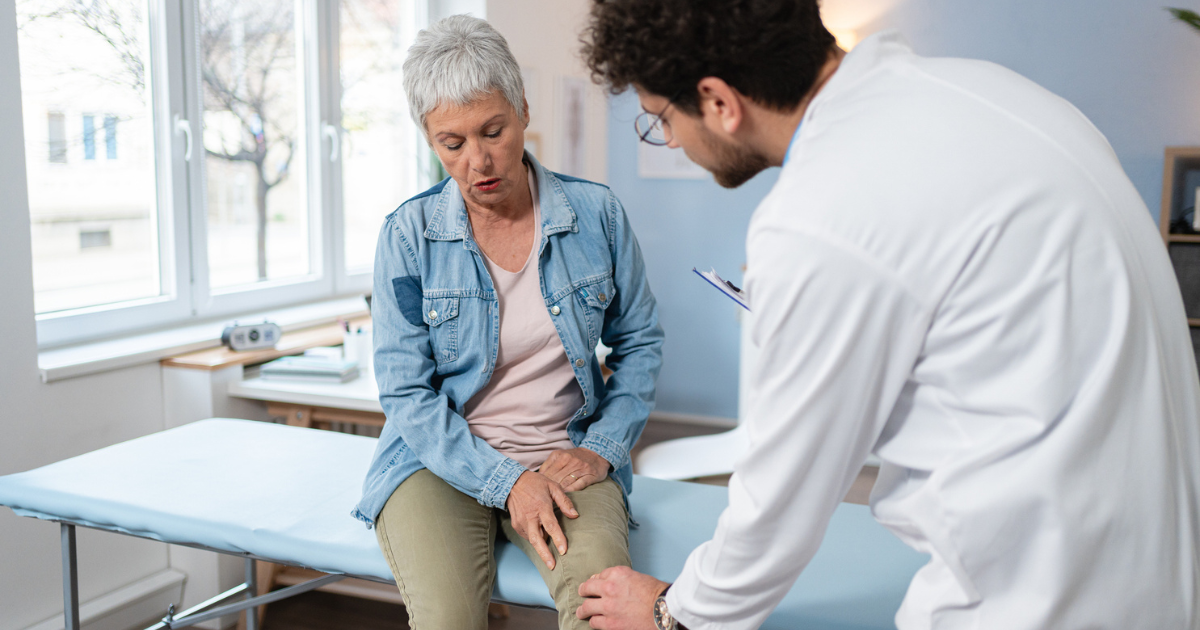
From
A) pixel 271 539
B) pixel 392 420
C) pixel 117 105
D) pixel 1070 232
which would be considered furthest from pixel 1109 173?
pixel 117 105

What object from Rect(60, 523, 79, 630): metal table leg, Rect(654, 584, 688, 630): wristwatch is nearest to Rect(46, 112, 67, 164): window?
Rect(60, 523, 79, 630): metal table leg

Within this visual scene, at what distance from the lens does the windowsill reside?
208 centimetres

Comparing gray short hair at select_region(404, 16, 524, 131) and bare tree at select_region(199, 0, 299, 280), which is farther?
bare tree at select_region(199, 0, 299, 280)

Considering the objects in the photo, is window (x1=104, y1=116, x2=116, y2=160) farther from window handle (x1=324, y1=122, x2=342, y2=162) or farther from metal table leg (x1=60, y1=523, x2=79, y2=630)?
metal table leg (x1=60, y1=523, x2=79, y2=630)

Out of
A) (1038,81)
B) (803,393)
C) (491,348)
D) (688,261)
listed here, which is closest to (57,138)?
(491,348)

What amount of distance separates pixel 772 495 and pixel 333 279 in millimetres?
2830

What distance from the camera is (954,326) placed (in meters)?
0.76

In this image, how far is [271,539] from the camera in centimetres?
146

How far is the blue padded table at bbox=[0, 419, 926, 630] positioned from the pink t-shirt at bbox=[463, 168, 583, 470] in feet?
0.59

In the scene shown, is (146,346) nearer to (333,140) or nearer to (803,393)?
(333,140)

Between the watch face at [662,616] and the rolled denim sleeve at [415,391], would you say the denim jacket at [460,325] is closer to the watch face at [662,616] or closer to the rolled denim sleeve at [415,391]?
the rolled denim sleeve at [415,391]

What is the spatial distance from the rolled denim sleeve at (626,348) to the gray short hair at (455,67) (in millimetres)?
308

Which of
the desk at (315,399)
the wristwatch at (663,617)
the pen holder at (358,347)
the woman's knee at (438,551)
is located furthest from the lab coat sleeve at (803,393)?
the pen holder at (358,347)

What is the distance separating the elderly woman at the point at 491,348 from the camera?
4.44 ft
